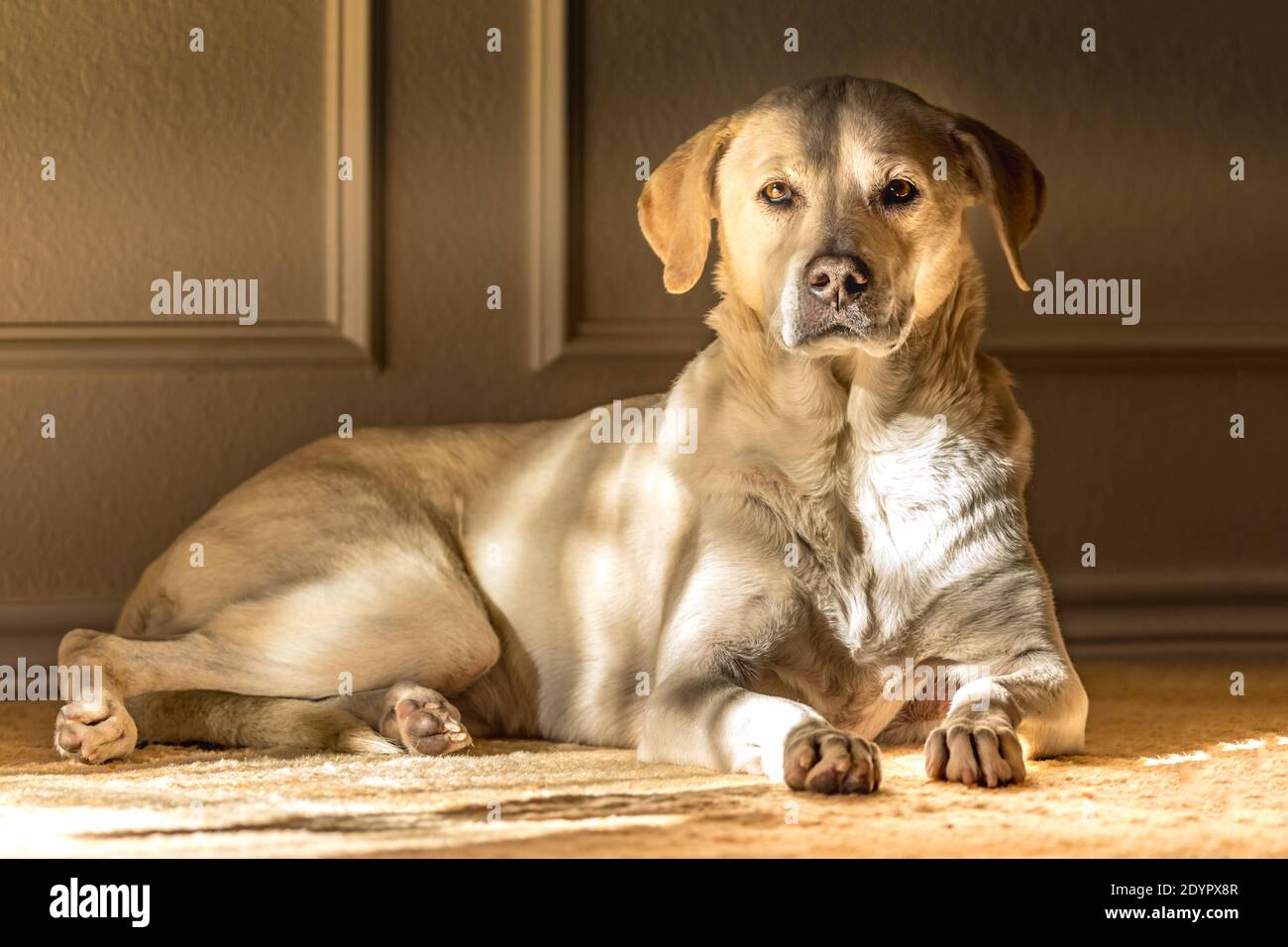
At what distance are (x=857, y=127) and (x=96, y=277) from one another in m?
2.03

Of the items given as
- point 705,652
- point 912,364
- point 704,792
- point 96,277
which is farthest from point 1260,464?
point 96,277

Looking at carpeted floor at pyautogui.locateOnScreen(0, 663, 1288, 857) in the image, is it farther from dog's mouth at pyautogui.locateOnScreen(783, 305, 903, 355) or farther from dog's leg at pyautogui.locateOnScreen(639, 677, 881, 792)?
dog's mouth at pyautogui.locateOnScreen(783, 305, 903, 355)

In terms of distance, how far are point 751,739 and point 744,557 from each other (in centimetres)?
43

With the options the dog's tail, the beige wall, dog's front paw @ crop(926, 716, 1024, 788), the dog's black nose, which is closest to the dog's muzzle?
the dog's black nose

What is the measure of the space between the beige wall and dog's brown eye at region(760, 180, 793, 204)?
3.84 ft

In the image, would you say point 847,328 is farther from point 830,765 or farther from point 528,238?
point 528,238

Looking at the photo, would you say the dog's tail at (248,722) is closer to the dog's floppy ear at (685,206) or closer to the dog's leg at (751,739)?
the dog's leg at (751,739)

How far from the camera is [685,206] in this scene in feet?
9.71

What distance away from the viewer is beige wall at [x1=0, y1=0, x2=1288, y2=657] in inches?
149

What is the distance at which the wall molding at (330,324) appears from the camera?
3.77 metres

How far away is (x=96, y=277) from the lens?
12.4 feet

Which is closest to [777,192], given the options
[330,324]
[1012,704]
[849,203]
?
[849,203]

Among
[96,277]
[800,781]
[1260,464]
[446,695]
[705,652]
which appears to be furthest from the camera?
[1260,464]

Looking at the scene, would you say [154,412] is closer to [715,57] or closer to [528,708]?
[528,708]
